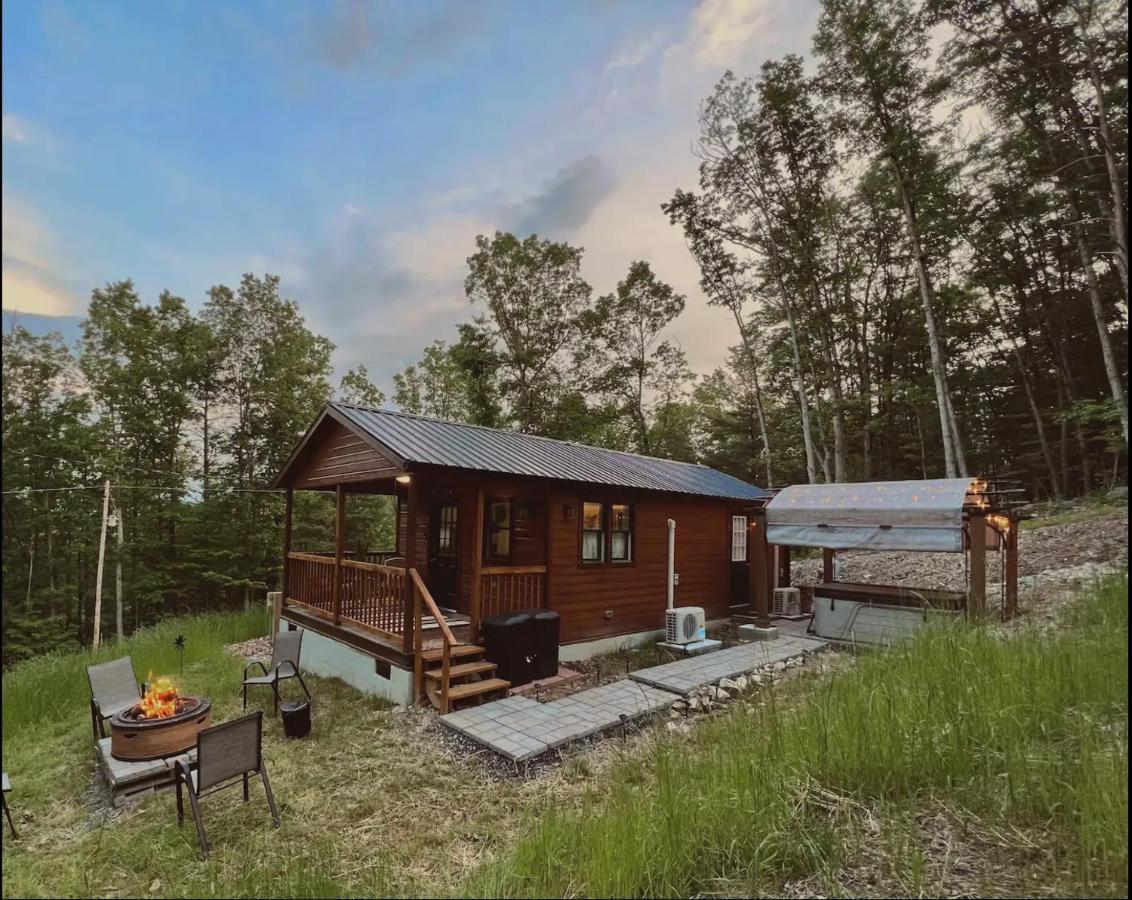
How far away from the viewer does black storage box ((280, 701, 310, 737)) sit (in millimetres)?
5953

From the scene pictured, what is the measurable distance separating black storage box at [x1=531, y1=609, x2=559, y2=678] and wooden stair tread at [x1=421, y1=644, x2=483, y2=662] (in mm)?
774

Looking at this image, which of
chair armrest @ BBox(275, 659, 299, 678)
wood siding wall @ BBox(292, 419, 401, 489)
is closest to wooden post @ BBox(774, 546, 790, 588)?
wood siding wall @ BBox(292, 419, 401, 489)

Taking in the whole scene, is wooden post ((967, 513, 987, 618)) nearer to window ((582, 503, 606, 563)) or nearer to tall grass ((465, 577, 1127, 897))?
tall grass ((465, 577, 1127, 897))

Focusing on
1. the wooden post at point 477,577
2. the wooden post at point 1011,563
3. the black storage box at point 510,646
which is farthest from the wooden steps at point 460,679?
the wooden post at point 1011,563

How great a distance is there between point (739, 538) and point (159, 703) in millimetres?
10089

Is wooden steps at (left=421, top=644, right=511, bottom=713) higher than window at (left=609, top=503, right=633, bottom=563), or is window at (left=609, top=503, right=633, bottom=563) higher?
window at (left=609, top=503, right=633, bottom=563)

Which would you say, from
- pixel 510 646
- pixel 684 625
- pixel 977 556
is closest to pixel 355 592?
pixel 510 646

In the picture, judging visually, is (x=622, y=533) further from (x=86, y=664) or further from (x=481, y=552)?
(x=86, y=664)

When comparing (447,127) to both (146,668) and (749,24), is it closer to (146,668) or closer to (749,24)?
(749,24)

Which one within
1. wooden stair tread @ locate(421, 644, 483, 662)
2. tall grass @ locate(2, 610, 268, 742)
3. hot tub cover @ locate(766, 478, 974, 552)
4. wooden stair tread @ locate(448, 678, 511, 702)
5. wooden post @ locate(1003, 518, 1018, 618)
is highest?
Answer: hot tub cover @ locate(766, 478, 974, 552)

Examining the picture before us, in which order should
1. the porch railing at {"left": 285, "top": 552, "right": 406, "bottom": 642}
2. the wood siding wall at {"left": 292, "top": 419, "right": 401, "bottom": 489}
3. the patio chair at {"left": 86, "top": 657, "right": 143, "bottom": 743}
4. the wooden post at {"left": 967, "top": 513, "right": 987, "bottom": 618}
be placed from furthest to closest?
the wooden post at {"left": 967, "top": 513, "right": 987, "bottom": 618}
the wood siding wall at {"left": 292, "top": 419, "right": 401, "bottom": 489}
the porch railing at {"left": 285, "top": 552, "right": 406, "bottom": 642}
the patio chair at {"left": 86, "top": 657, "right": 143, "bottom": 743}

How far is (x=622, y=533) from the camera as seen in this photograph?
9.63m

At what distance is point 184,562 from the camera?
18375 millimetres

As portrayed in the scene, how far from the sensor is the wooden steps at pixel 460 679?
21.1 ft
